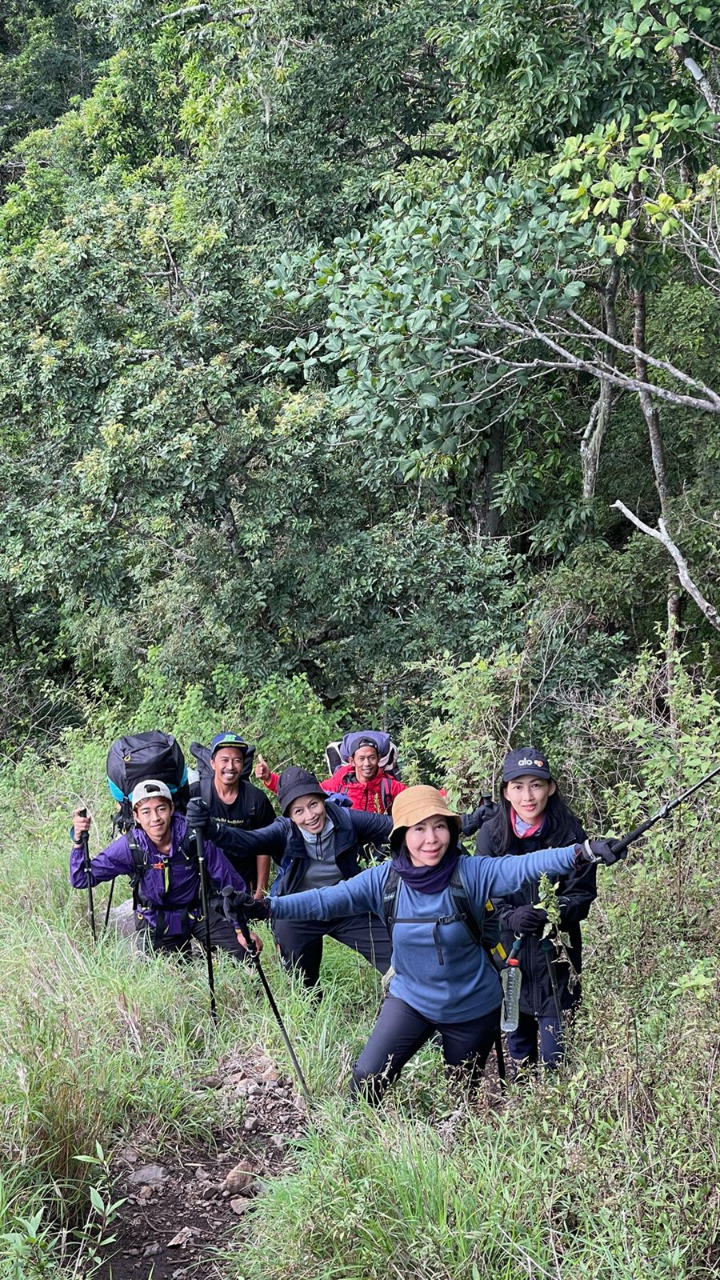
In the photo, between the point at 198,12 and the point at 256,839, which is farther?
the point at 198,12

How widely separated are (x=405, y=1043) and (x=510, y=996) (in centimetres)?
42

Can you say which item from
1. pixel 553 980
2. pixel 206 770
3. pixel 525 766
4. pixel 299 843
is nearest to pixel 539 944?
pixel 553 980

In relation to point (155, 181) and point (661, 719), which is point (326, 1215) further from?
point (155, 181)

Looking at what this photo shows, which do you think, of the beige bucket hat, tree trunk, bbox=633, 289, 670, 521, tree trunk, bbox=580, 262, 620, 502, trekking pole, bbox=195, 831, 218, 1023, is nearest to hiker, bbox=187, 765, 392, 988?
trekking pole, bbox=195, 831, 218, 1023

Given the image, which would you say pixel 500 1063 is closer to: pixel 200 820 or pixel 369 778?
pixel 200 820

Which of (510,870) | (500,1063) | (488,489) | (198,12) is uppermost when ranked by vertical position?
(198,12)

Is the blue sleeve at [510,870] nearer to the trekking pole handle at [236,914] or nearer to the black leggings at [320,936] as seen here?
the trekking pole handle at [236,914]

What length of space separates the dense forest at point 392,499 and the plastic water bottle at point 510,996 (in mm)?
332

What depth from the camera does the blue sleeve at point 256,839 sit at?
16.7 ft

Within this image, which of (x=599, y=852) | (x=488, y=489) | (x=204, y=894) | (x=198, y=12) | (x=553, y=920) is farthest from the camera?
(x=198, y=12)

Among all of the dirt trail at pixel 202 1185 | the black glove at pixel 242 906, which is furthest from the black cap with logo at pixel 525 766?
the dirt trail at pixel 202 1185

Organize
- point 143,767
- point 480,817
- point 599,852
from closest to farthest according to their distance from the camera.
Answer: point 599,852 → point 480,817 → point 143,767

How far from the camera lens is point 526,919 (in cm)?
414

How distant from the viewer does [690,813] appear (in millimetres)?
5613
